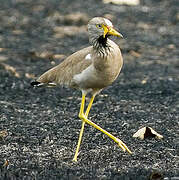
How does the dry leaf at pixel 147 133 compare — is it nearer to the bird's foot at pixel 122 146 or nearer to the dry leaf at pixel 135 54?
the bird's foot at pixel 122 146

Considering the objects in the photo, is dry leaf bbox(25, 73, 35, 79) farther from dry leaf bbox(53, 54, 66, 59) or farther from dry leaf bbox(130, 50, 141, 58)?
dry leaf bbox(130, 50, 141, 58)

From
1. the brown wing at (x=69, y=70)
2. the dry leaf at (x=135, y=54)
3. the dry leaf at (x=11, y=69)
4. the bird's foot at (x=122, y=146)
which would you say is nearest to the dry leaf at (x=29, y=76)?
the dry leaf at (x=11, y=69)

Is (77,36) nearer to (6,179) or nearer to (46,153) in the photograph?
(46,153)

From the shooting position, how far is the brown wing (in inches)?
182

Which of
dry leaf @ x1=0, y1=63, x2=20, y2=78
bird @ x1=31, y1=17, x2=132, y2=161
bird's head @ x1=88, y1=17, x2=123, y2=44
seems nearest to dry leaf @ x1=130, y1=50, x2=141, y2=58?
dry leaf @ x1=0, y1=63, x2=20, y2=78

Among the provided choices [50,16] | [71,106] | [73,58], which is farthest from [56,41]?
[73,58]

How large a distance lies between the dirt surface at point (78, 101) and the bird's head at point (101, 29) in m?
1.24

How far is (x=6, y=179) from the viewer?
4.12 metres

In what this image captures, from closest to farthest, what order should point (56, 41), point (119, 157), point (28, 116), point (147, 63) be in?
1. point (119, 157)
2. point (28, 116)
3. point (147, 63)
4. point (56, 41)

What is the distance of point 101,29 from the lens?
14.5 ft

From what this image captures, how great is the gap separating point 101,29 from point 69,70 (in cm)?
62

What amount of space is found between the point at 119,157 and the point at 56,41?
5.84 metres

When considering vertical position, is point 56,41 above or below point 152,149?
below

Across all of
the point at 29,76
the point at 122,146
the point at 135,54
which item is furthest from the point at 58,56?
the point at 122,146
